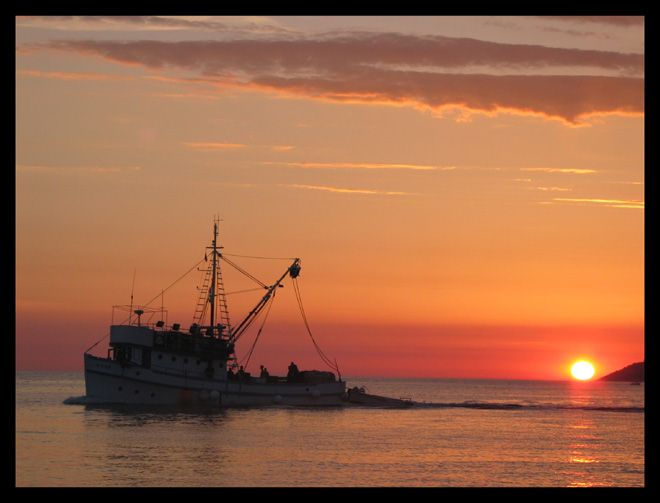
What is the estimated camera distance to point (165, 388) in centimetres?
7044

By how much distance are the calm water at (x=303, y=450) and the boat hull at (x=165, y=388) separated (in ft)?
3.88

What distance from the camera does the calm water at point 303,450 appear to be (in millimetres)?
36094

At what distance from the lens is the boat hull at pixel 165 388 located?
227 ft

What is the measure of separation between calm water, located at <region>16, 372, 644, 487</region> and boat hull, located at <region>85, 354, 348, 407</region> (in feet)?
3.88

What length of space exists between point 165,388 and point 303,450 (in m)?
27.0

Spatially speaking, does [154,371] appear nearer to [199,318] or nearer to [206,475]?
[199,318]

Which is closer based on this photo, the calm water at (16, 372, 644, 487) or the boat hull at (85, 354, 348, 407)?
the calm water at (16, 372, 644, 487)

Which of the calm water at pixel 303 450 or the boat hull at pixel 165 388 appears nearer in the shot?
the calm water at pixel 303 450

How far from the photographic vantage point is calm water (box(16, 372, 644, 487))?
118 feet

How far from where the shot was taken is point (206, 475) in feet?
118
